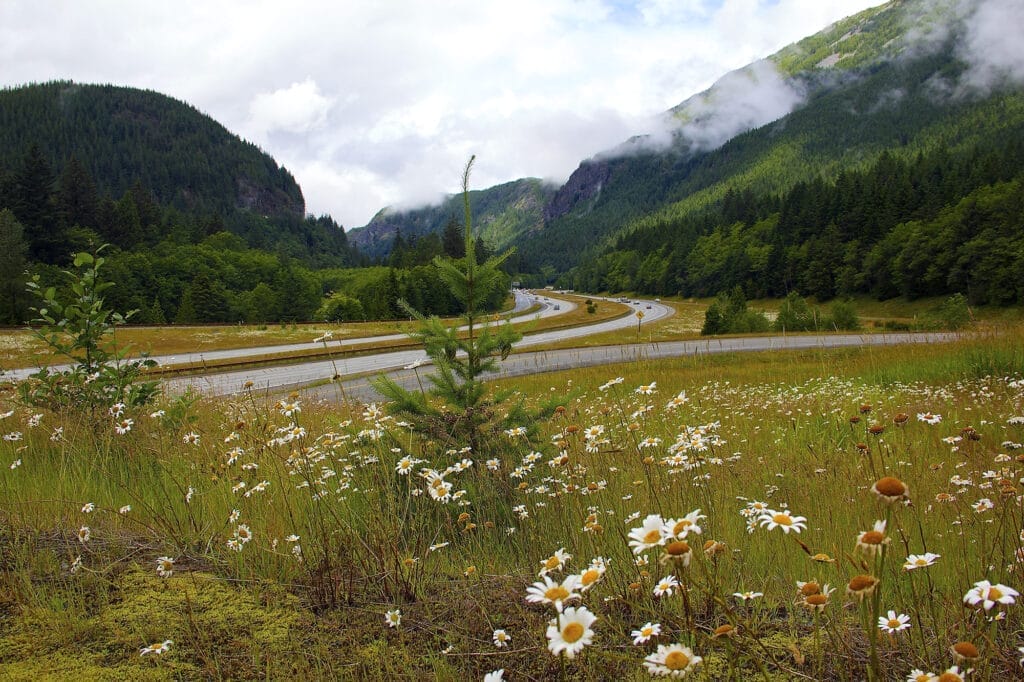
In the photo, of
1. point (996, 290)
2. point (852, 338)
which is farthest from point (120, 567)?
point (996, 290)

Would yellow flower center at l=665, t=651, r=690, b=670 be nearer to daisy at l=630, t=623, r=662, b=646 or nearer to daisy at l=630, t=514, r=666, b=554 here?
daisy at l=630, t=623, r=662, b=646

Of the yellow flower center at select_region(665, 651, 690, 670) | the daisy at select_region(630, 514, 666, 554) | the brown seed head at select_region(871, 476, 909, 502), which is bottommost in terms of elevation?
the yellow flower center at select_region(665, 651, 690, 670)

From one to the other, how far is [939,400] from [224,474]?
376 inches

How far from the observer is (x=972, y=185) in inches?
2731

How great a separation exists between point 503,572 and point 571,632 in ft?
5.05

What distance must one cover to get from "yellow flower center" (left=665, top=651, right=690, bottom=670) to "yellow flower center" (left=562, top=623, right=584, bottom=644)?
21cm

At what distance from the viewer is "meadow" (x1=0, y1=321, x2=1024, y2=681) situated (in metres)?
1.72

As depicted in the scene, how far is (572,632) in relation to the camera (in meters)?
1.20

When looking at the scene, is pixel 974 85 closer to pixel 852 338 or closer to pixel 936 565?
pixel 852 338

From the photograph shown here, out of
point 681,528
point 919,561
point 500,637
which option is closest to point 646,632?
point 681,528

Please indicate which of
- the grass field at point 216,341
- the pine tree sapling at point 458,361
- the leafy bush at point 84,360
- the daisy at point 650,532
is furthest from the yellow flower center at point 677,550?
the grass field at point 216,341

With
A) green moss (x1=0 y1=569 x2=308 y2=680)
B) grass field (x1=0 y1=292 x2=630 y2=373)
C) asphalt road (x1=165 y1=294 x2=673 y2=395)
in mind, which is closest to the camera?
green moss (x1=0 y1=569 x2=308 y2=680)

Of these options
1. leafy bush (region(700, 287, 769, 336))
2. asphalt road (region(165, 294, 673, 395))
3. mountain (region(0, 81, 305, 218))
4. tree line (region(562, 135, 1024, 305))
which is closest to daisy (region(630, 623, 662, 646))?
asphalt road (region(165, 294, 673, 395))

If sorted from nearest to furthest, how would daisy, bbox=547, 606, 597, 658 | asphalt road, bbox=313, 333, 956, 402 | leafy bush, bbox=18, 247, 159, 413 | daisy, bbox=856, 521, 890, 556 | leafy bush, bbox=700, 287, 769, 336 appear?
daisy, bbox=547, 606, 597, 658
daisy, bbox=856, 521, 890, 556
leafy bush, bbox=18, 247, 159, 413
asphalt road, bbox=313, 333, 956, 402
leafy bush, bbox=700, 287, 769, 336
